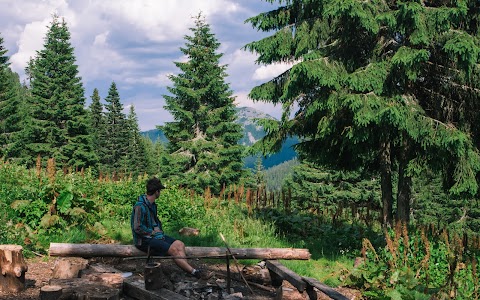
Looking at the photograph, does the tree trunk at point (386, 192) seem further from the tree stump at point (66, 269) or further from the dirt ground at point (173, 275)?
the tree stump at point (66, 269)

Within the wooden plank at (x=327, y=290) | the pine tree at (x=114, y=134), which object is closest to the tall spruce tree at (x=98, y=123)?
the pine tree at (x=114, y=134)

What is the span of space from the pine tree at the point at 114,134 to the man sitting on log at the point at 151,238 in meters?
52.8

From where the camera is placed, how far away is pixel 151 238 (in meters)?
6.61

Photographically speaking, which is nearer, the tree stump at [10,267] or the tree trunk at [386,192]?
the tree stump at [10,267]

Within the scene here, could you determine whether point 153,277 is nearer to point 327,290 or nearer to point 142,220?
point 142,220

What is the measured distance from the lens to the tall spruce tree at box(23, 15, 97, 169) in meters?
38.8

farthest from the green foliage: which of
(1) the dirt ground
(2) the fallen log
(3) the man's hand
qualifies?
(3) the man's hand

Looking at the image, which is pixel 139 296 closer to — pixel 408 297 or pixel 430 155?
pixel 408 297

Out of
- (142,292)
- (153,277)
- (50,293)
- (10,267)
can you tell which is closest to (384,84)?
(153,277)

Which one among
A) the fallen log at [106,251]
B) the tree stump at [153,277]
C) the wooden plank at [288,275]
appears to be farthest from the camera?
the fallen log at [106,251]

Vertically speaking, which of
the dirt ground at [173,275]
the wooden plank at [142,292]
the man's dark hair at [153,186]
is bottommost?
the dirt ground at [173,275]

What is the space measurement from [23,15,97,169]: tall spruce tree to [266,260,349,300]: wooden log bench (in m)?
35.2

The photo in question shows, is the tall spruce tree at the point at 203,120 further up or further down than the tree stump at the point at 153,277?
further up

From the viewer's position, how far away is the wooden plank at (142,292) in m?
5.30
